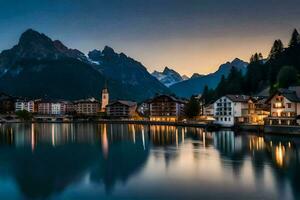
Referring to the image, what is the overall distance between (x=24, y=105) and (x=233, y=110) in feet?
344

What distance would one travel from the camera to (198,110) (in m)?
90.6

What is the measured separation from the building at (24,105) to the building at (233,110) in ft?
331

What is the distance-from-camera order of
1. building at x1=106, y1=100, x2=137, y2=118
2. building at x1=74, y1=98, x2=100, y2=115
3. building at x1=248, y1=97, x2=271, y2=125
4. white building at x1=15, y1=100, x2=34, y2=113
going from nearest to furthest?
building at x1=248, y1=97, x2=271, y2=125 < building at x1=106, y1=100, x2=137, y2=118 < building at x1=74, y1=98, x2=100, y2=115 < white building at x1=15, y1=100, x2=34, y2=113

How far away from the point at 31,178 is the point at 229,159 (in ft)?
45.9

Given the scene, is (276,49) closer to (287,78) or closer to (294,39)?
(294,39)

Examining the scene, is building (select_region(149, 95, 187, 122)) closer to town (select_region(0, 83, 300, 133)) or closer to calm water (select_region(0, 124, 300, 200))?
town (select_region(0, 83, 300, 133))

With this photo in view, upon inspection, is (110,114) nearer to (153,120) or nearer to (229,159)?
(153,120)

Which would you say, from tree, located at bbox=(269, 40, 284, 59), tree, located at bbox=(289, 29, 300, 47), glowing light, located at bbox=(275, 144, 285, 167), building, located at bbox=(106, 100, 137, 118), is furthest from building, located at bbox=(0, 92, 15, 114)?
glowing light, located at bbox=(275, 144, 285, 167)

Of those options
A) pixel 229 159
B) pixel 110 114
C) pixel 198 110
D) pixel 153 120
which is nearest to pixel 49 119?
pixel 110 114

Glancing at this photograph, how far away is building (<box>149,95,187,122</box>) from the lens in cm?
10488

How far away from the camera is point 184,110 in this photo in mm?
100375

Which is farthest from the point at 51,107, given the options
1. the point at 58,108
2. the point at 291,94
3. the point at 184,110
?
the point at 291,94

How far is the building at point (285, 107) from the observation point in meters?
52.7

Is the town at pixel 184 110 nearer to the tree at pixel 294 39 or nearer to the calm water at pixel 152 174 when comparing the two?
the calm water at pixel 152 174
